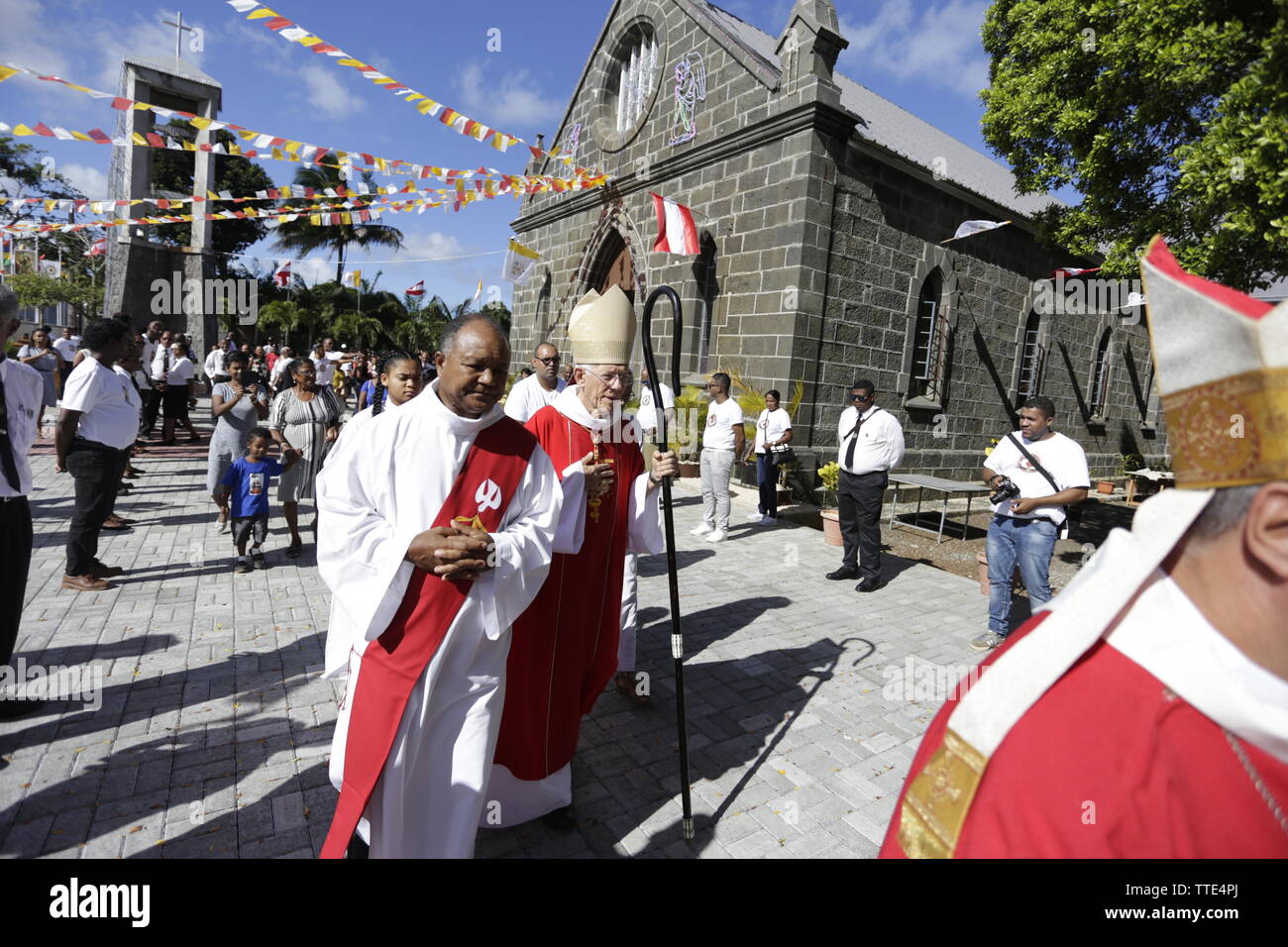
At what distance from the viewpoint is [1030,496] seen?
514 centimetres

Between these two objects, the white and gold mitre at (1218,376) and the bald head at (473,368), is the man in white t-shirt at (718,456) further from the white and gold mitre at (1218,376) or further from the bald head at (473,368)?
the white and gold mitre at (1218,376)

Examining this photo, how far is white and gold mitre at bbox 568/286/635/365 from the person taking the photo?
3.75m

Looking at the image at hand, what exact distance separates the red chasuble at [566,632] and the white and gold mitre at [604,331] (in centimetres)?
42

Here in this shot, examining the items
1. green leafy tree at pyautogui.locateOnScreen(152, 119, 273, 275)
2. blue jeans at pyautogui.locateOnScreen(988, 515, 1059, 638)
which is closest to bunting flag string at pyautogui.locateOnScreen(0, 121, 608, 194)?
blue jeans at pyautogui.locateOnScreen(988, 515, 1059, 638)

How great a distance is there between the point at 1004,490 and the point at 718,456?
380cm

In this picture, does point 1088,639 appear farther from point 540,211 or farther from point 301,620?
point 540,211

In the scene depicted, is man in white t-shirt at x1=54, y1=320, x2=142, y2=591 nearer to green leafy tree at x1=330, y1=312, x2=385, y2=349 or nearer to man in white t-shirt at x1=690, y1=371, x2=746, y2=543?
man in white t-shirt at x1=690, y1=371, x2=746, y2=543

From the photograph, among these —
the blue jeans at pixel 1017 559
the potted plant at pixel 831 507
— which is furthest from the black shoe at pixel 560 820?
the potted plant at pixel 831 507

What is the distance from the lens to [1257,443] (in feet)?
3.18

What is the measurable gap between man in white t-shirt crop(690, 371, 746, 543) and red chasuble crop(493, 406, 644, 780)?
4564 millimetres

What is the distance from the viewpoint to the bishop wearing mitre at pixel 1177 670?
37.3 inches

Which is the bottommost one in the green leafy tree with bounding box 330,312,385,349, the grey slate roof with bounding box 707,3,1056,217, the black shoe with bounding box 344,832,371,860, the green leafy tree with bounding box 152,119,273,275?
the black shoe with bounding box 344,832,371,860

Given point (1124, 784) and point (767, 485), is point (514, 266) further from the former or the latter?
point (1124, 784)
